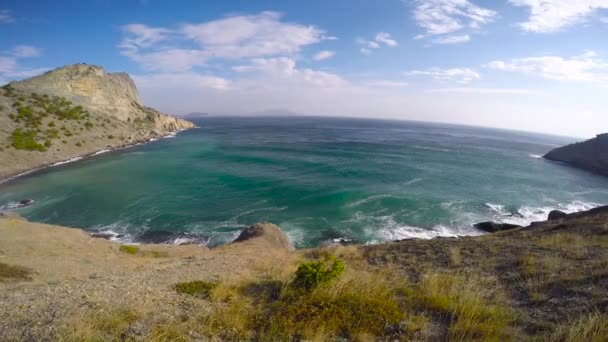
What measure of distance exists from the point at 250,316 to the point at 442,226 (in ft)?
87.2

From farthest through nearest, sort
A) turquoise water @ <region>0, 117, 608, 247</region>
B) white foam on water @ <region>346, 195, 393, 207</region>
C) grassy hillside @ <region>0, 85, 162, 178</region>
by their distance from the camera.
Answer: grassy hillside @ <region>0, 85, 162, 178</region>
white foam on water @ <region>346, 195, 393, 207</region>
turquoise water @ <region>0, 117, 608, 247</region>

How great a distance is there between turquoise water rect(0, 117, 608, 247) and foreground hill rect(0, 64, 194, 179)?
6579mm

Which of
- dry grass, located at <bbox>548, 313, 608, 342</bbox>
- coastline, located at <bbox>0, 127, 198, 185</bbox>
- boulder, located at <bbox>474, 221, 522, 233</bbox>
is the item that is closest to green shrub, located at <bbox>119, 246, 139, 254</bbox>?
dry grass, located at <bbox>548, 313, 608, 342</bbox>

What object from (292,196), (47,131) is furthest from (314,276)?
(47,131)

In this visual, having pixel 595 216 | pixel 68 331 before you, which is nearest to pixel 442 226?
pixel 595 216

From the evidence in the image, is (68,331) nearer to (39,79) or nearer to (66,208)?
(66,208)

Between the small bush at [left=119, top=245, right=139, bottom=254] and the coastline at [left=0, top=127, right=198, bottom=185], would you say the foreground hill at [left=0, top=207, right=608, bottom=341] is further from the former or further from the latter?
the coastline at [left=0, top=127, right=198, bottom=185]

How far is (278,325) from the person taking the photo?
5805mm

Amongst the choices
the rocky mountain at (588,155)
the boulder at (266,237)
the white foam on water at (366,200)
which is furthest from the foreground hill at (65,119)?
the rocky mountain at (588,155)

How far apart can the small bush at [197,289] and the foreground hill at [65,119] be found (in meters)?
49.5

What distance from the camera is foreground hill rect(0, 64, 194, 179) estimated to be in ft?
158

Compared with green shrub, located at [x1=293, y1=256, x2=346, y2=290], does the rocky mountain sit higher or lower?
higher

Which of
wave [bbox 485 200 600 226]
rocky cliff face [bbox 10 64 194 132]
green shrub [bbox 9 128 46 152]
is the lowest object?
wave [bbox 485 200 600 226]

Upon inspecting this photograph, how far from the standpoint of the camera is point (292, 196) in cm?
3481
